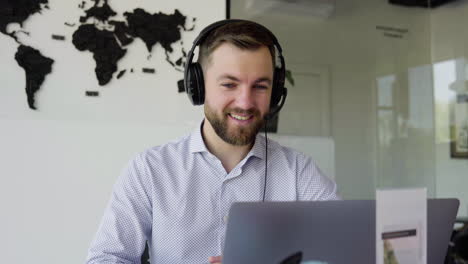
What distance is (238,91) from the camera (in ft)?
4.12

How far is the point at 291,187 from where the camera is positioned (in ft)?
4.43

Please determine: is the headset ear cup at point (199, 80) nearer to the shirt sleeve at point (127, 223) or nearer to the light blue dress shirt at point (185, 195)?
the light blue dress shirt at point (185, 195)

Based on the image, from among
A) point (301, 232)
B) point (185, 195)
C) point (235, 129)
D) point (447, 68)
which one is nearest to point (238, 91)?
point (235, 129)

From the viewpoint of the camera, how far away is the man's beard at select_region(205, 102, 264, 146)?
128 centimetres

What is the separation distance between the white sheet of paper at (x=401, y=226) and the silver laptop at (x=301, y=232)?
30 millimetres

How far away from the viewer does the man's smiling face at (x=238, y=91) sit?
123 centimetres

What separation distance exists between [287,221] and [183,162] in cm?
68

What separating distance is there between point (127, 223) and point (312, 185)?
0.54m

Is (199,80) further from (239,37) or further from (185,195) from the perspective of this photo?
(185,195)

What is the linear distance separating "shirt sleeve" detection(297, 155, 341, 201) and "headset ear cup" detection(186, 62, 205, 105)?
0.36 metres

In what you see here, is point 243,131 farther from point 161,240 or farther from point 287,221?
point 287,221

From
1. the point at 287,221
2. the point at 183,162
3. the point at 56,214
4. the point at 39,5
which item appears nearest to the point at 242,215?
the point at 287,221

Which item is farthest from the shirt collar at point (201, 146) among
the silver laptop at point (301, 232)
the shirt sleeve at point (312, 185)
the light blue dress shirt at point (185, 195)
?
the silver laptop at point (301, 232)

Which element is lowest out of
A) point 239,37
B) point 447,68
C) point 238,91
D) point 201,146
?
point 201,146
